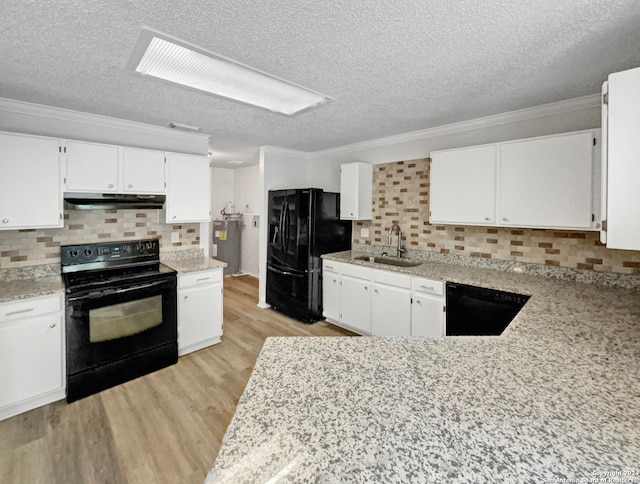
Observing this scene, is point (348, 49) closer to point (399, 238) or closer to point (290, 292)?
point (399, 238)

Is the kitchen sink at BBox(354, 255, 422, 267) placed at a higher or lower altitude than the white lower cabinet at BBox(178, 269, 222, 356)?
higher

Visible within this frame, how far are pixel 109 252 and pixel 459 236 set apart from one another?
141 inches

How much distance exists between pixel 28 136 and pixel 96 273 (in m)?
1.20

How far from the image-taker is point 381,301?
126 inches

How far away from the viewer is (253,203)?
6227 mm

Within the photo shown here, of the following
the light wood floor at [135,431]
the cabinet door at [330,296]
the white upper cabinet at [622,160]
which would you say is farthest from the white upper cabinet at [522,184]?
the light wood floor at [135,431]

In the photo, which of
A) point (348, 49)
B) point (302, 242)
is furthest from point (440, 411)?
point (302, 242)

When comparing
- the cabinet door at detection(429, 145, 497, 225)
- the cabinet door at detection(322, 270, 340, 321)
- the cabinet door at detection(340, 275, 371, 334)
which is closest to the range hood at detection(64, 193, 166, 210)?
the cabinet door at detection(322, 270, 340, 321)

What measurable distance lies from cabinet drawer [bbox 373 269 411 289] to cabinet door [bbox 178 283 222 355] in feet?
5.62

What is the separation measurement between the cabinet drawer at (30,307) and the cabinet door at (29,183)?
0.62 metres

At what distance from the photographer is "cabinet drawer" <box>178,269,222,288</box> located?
9.83 ft

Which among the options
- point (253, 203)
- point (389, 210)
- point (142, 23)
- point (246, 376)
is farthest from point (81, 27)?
point (253, 203)

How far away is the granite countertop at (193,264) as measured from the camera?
304cm

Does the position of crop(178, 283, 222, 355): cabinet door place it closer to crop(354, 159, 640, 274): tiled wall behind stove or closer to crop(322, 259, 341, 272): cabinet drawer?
crop(322, 259, 341, 272): cabinet drawer
